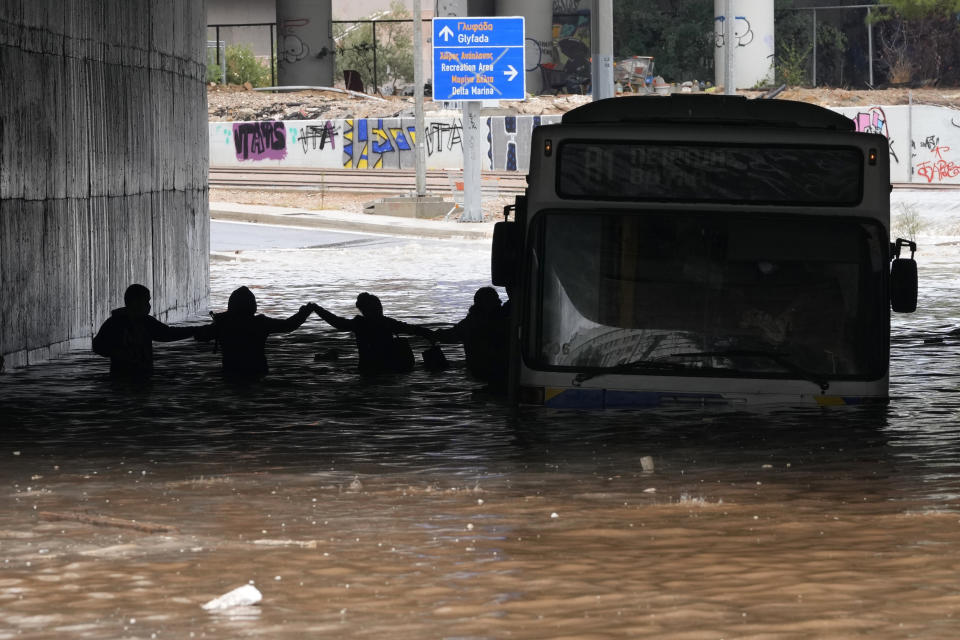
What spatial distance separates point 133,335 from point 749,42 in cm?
5495

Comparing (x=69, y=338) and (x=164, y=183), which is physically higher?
(x=164, y=183)

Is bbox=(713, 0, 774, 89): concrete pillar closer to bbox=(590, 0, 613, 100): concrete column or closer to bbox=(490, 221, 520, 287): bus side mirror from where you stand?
bbox=(590, 0, 613, 100): concrete column

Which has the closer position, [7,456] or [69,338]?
[7,456]

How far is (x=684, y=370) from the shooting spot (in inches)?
452

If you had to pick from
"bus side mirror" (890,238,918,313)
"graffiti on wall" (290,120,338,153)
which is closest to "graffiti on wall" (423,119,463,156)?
"graffiti on wall" (290,120,338,153)

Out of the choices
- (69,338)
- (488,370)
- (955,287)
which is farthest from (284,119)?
(488,370)

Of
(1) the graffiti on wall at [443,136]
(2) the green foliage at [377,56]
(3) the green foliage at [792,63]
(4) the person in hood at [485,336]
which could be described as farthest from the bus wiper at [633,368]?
(2) the green foliage at [377,56]

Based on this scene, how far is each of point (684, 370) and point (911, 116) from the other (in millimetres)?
44804

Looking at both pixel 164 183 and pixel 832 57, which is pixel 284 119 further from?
pixel 164 183

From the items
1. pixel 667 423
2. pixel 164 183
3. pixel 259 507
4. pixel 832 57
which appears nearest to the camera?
pixel 259 507

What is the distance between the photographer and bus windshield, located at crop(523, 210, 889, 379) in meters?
11.4

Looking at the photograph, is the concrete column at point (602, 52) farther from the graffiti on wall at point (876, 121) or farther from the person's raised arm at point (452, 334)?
the person's raised arm at point (452, 334)

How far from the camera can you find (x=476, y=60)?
138 ft

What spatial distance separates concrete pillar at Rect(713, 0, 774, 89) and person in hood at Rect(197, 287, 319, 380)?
52.6 metres
